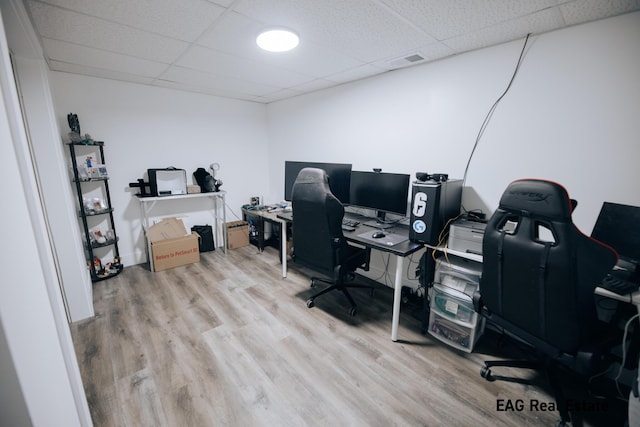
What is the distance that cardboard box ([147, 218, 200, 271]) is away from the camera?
→ 3.21m

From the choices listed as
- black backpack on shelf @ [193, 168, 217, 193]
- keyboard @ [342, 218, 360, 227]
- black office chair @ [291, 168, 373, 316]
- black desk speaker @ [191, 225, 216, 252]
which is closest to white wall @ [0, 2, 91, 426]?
black office chair @ [291, 168, 373, 316]

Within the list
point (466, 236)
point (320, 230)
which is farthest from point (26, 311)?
point (466, 236)

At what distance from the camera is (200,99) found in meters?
3.65

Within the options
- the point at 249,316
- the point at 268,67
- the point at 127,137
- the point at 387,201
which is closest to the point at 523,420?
the point at 387,201

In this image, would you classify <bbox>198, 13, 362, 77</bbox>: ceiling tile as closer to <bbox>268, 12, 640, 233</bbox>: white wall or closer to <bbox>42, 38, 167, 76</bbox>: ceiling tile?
<bbox>268, 12, 640, 233</bbox>: white wall

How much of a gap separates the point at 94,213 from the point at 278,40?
8.87ft

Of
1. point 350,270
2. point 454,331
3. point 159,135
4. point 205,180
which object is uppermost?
point 159,135

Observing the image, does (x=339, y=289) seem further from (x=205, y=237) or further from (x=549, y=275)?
(x=205, y=237)

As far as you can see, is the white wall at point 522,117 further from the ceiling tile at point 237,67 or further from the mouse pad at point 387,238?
the ceiling tile at point 237,67

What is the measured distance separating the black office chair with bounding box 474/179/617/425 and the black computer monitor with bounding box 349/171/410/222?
1.01 metres

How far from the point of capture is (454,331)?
1969 mm

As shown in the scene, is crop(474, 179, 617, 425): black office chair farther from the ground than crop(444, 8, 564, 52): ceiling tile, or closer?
closer

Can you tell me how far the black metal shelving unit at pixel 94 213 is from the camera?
8.92 feet

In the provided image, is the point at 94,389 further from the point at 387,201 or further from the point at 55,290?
the point at 387,201
